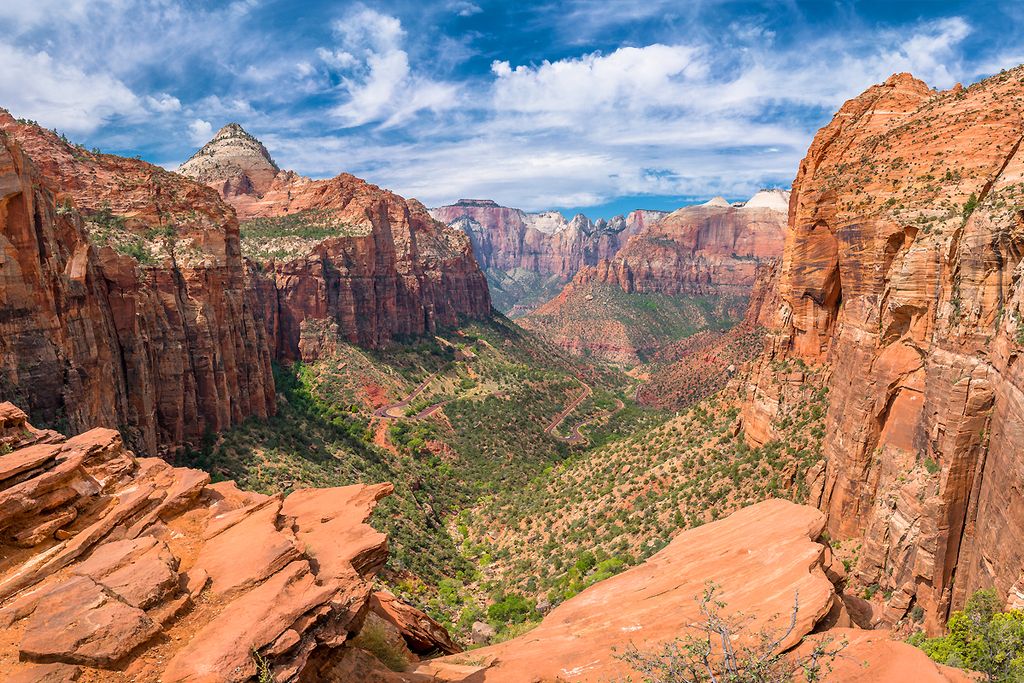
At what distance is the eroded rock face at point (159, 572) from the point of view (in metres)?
9.55

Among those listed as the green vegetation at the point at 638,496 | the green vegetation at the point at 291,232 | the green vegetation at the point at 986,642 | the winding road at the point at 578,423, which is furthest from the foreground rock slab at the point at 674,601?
the green vegetation at the point at 291,232

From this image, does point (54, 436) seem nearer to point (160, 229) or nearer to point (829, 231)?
point (160, 229)

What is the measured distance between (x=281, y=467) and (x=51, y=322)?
72.1ft

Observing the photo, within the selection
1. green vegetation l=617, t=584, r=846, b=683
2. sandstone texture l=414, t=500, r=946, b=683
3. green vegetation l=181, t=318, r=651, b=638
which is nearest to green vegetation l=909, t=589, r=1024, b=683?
sandstone texture l=414, t=500, r=946, b=683

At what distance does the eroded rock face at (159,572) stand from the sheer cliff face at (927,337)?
20.7 m

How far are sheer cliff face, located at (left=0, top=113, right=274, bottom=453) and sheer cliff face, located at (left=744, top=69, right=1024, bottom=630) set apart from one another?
44.1m

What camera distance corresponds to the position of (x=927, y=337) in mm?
24766

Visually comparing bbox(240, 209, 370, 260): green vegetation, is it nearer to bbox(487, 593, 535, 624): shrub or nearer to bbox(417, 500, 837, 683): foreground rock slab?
bbox(487, 593, 535, 624): shrub

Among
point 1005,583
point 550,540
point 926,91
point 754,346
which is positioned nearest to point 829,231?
point 926,91

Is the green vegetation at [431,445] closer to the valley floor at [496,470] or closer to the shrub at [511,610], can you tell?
the shrub at [511,610]

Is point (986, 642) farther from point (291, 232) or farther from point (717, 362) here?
point (291, 232)

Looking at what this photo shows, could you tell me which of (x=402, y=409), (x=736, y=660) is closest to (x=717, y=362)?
(x=402, y=409)

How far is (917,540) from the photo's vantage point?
72.6 ft

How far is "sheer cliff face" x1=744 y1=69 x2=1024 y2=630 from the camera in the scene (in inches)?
757
